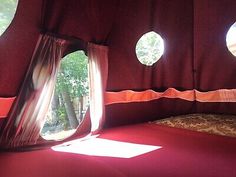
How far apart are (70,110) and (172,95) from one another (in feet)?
5.30

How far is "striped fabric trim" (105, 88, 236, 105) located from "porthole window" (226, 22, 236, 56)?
53cm

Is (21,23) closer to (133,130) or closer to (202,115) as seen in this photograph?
(133,130)

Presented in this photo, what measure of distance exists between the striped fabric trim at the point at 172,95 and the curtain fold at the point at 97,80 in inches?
9.9

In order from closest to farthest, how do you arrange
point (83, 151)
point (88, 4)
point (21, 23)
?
point (21, 23), point (83, 151), point (88, 4)

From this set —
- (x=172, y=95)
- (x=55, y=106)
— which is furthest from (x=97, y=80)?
(x=172, y=95)

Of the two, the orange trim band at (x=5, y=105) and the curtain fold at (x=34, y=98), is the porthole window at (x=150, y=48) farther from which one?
the orange trim band at (x=5, y=105)

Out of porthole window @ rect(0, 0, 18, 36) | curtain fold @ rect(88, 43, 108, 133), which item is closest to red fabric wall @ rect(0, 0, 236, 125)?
curtain fold @ rect(88, 43, 108, 133)

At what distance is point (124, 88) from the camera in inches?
134

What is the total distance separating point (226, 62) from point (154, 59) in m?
0.91

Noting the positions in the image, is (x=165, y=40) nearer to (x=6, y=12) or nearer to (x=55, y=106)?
(x=55, y=106)

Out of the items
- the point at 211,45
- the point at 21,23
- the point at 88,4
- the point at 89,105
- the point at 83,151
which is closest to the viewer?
the point at 21,23

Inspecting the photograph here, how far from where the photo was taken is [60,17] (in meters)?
2.46

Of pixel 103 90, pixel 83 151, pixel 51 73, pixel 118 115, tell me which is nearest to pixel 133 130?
pixel 118 115

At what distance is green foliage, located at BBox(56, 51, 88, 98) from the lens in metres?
2.78
